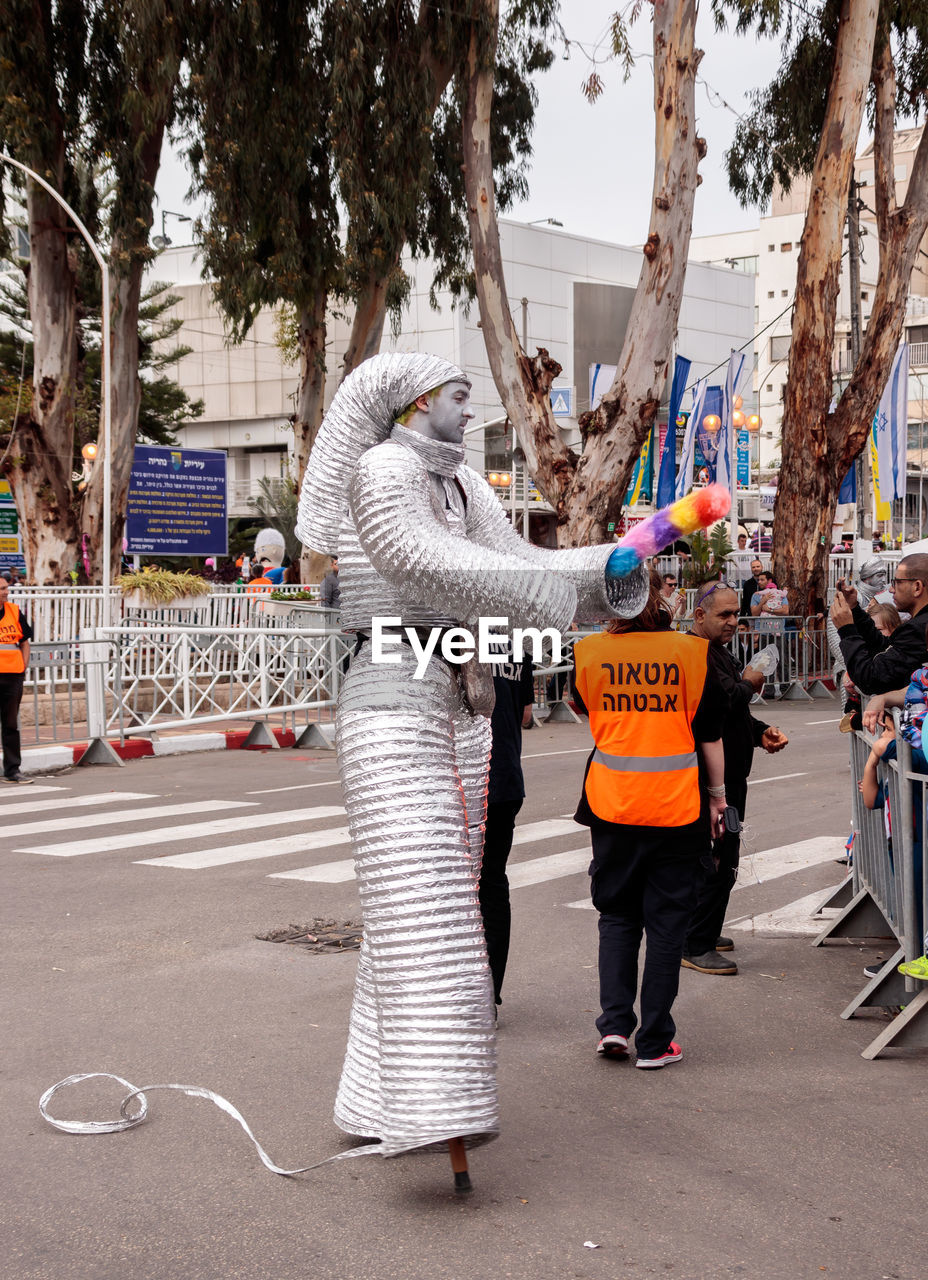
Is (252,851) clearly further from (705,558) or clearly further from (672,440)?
(705,558)

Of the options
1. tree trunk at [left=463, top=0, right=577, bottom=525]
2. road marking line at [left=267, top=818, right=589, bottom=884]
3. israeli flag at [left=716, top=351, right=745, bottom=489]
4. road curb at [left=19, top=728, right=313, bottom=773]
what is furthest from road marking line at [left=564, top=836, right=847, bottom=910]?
israeli flag at [left=716, top=351, right=745, bottom=489]

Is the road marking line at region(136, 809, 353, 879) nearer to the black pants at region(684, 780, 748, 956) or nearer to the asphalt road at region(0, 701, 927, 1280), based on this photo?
the asphalt road at region(0, 701, 927, 1280)

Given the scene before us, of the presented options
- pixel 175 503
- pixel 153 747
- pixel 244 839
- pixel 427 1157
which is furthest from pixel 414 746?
pixel 175 503

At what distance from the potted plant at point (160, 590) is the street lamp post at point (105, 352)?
35cm

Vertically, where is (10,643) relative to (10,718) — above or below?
above

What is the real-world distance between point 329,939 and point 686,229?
13.9 meters

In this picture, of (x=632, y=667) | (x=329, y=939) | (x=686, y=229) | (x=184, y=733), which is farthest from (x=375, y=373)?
(x=686, y=229)

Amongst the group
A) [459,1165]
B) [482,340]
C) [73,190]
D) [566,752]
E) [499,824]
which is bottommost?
[566,752]

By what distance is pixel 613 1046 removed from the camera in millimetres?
5020

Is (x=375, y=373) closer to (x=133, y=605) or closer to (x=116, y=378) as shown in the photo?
(x=133, y=605)

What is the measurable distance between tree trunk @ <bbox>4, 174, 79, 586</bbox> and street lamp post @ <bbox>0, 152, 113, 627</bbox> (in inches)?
30.8

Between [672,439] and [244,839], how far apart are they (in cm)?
1572

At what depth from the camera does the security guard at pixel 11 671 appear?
41.1 feet

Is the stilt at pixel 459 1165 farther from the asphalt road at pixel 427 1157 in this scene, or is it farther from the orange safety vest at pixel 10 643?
the orange safety vest at pixel 10 643
